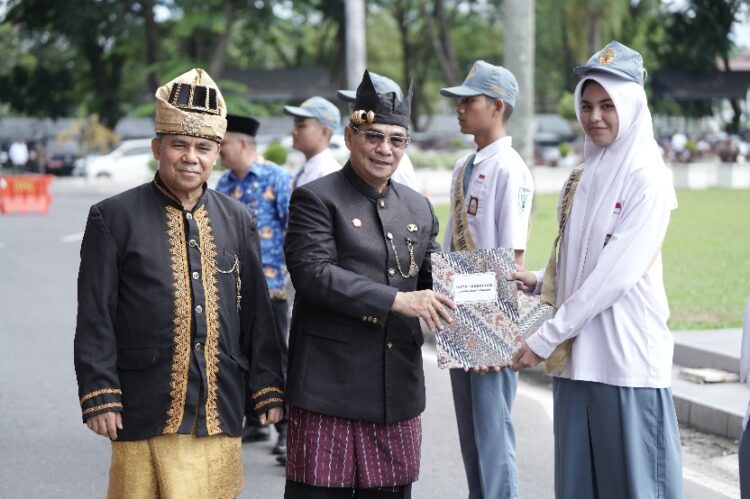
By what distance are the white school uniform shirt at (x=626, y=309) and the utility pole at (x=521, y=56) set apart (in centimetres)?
1200

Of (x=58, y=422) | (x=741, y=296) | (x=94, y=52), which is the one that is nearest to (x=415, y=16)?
Answer: (x=94, y=52)

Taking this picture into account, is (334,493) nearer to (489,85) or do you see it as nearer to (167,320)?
(167,320)

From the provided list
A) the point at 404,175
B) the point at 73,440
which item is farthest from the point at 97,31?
the point at 404,175

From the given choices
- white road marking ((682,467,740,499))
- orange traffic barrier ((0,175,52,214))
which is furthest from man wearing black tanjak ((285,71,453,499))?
orange traffic barrier ((0,175,52,214))

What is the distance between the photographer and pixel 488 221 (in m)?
5.31

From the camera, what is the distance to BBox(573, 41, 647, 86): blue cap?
3975 millimetres

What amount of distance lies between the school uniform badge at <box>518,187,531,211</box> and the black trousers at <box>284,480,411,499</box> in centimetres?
160

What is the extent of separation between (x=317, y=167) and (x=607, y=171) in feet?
10.9

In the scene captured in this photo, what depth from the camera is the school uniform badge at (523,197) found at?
5289mm

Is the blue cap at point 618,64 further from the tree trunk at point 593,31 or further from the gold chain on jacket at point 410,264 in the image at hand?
the tree trunk at point 593,31

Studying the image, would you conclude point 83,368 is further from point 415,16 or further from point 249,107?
point 415,16

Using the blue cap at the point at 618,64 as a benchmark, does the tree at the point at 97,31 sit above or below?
above

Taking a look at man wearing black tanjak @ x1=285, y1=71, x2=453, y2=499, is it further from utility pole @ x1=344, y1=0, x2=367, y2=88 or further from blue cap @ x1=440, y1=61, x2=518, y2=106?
utility pole @ x1=344, y1=0, x2=367, y2=88

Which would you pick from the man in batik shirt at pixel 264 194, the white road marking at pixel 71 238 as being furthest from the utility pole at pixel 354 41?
the man in batik shirt at pixel 264 194
